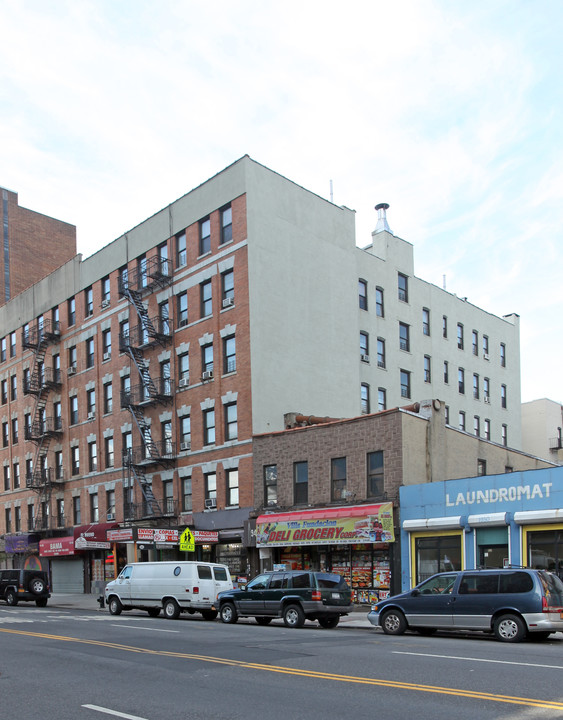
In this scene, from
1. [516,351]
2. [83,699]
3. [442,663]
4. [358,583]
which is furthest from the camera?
[516,351]

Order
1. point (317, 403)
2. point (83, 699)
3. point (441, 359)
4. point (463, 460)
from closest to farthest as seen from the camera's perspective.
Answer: point (83, 699)
point (463, 460)
point (317, 403)
point (441, 359)

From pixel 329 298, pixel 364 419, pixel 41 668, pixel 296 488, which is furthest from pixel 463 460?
pixel 41 668

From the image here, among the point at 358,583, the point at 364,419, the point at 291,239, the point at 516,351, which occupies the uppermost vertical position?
the point at 291,239

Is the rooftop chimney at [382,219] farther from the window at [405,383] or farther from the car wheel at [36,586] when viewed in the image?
the car wheel at [36,586]

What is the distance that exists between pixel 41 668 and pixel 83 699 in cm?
330

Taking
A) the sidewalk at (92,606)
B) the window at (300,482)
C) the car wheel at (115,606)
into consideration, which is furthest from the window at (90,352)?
the car wheel at (115,606)

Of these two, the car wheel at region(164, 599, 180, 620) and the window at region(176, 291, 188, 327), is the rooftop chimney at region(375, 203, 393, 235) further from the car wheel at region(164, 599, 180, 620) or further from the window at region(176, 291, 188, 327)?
the car wheel at region(164, 599, 180, 620)

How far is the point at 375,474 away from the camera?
29.9m

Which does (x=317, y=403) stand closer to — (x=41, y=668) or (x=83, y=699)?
(x=41, y=668)

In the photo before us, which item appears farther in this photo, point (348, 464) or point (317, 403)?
point (317, 403)

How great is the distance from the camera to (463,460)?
31750 millimetres

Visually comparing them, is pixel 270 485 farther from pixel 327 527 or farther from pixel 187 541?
pixel 187 541

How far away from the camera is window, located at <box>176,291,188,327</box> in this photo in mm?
39469

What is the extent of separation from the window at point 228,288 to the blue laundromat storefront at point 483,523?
42.3ft
